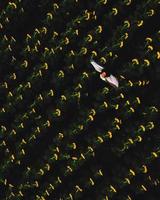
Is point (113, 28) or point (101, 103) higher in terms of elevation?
point (113, 28)

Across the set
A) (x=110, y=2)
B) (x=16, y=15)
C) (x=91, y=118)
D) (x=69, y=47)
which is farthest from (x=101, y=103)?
(x=16, y=15)

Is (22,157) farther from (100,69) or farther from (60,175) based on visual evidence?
(100,69)

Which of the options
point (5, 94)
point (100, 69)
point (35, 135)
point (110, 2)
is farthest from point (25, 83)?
point (110, 2)

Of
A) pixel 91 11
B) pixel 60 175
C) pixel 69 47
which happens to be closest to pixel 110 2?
pixel 91 11

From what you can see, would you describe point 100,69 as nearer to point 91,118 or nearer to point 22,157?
point 91,118

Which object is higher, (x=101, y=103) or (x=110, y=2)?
(x=110, y=2)

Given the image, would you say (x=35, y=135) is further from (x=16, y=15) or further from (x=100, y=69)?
(x=16, y=15)

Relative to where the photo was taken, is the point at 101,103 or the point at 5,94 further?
the point at 5,94

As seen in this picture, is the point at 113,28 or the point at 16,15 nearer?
the point at 113,28

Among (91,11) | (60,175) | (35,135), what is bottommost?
(60,175)
